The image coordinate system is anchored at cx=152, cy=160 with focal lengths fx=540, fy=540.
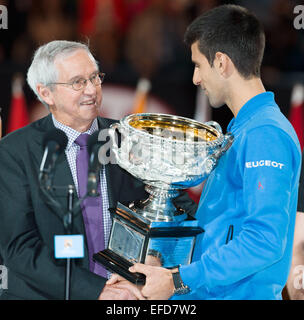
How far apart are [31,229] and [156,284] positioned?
55 centimetres

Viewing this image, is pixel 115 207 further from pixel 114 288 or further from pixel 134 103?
pixel 134 103

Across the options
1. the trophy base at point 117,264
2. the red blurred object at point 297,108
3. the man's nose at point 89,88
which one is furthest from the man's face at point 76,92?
the red blurred object at point 297,108

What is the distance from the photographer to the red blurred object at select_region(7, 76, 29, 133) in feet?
15.0

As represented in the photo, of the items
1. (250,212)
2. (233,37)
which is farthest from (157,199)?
(233,37)

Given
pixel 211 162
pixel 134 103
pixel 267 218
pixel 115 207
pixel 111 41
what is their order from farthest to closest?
pixel 111 41
pixel 134 103
pixel 115 207
pixel 211 162
pixel 267 218

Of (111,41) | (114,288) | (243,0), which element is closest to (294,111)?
(243,0)

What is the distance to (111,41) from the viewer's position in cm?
487

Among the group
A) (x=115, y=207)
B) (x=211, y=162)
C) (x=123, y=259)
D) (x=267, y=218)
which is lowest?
(x=123, y=259)

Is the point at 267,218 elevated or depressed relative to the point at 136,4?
depressed

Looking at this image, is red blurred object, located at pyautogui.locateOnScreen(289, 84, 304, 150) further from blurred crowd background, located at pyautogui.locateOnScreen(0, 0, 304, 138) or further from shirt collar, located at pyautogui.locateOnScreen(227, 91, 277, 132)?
shirt collar, located at pyautogui.locateOnScreen(227, 91, 277, 132)

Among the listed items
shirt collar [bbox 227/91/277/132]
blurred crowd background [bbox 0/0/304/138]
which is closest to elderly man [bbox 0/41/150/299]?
shirt collar [bbox 227/91/277/132]

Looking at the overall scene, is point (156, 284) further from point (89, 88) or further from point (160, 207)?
point (89, 88)

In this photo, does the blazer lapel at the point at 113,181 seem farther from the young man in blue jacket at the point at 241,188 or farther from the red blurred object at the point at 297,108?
the red blurred object at the point at 297,108

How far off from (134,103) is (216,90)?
102 inches
